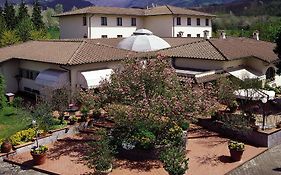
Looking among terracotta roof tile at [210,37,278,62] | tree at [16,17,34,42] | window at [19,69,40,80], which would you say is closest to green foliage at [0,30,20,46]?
tree at [16,17,34,42]

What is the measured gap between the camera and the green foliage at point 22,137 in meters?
27.6

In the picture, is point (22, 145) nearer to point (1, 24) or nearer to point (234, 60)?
point (234, 60)

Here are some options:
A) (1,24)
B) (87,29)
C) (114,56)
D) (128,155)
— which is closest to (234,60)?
(114,56)

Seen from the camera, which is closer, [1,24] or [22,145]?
[22,145]

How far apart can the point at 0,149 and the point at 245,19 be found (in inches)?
4903

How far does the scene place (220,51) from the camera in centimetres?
4225

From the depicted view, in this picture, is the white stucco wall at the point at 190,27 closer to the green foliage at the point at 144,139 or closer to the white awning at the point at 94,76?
the white awning at the point at 94,76

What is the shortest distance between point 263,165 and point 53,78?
22001 millimetres

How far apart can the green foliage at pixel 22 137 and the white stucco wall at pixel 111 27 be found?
36.8m

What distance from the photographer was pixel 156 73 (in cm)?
2642

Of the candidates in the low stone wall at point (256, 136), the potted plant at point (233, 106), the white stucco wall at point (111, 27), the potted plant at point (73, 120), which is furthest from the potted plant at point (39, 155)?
the white stucco wall at point (111, 27)

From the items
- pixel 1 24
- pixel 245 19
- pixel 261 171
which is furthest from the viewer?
pixel 245 19

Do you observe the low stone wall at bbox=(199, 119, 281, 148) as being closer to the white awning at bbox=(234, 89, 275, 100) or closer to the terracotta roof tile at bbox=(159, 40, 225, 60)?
the white awning at bbox=(234, 89, 275, 100)

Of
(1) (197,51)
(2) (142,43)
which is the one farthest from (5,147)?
(2) (142,43)
